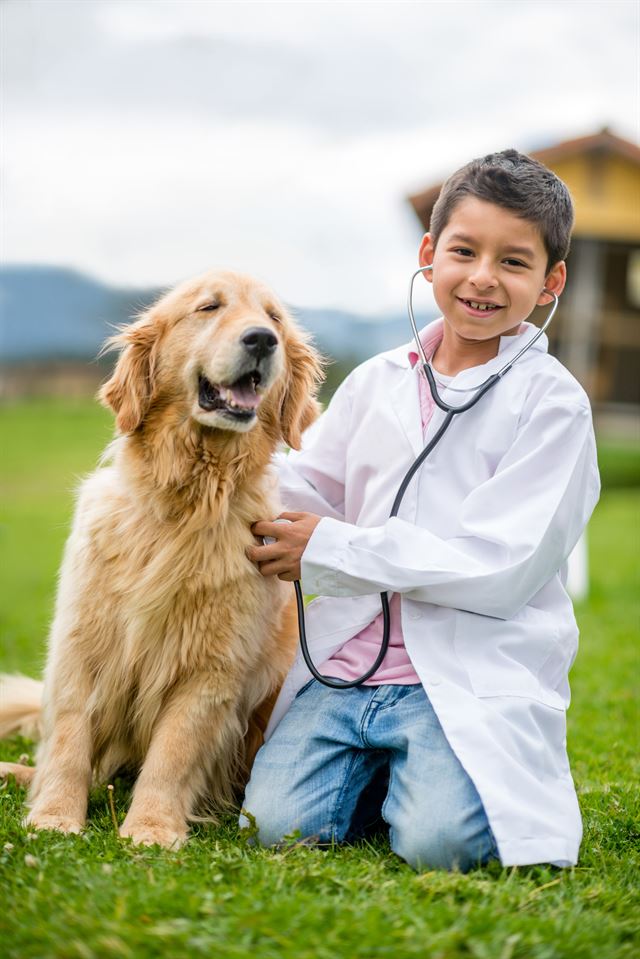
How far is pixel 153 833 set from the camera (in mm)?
2752

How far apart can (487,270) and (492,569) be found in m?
0.90

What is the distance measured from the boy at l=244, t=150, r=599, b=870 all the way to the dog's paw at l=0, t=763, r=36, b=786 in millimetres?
804

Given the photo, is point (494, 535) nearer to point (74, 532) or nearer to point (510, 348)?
point (510, 348)

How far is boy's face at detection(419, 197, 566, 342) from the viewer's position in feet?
9.88

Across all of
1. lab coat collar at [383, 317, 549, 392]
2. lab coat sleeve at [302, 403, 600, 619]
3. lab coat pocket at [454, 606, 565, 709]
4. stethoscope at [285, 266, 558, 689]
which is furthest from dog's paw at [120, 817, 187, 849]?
lab coat collar at [383, 317, 549, 392]

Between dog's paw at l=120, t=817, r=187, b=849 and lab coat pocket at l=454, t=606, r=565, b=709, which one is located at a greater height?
lab coat pocket at l=454, t=606, r=565, b=709

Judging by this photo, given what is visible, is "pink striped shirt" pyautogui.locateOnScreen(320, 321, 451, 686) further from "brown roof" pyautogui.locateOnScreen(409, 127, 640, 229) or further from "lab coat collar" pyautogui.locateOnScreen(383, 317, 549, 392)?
"brown roof" pyautogui.locateOnScreen(409, 127, 640, 229)

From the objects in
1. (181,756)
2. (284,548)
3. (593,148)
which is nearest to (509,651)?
(284,548)

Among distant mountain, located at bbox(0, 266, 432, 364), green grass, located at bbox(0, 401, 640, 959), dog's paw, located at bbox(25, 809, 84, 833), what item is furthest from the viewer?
distant mountain, located at bbox(0, 266, 432, 364)

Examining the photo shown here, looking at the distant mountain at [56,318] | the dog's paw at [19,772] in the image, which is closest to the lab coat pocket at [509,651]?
the dog's paw at [19,772]

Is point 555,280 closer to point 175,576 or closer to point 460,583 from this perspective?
point 460,583

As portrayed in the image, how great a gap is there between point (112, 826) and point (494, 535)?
1396mm

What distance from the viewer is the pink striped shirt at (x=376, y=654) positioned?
3029 mm

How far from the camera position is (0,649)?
19.1ft
